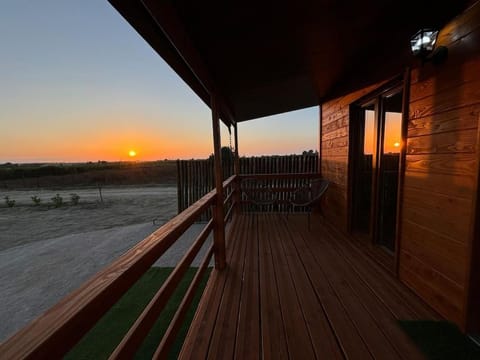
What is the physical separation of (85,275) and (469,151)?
4.26 m

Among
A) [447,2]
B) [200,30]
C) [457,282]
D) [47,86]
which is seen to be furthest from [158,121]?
[457,282]

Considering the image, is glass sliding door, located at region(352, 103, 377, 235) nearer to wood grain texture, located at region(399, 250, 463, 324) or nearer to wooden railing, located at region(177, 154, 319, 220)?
wood grain texture, located at region(399, 250, 463, 324)

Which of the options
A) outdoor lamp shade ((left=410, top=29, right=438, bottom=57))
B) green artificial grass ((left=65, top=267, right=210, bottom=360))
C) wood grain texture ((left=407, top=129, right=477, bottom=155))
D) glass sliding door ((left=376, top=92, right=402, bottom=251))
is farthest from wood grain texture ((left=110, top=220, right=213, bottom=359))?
glass sliding door ((left=376, top=92, right=402, bottom=251))

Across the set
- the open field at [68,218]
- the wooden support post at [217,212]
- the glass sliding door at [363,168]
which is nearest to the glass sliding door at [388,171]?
the glass sliding door at [363,168]

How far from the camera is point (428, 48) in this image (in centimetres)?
156

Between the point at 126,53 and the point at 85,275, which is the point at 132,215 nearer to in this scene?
the point at 85,275

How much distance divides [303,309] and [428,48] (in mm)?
2047

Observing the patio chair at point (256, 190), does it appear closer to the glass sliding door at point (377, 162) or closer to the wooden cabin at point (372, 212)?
the glass sliding door at point (377, 162)

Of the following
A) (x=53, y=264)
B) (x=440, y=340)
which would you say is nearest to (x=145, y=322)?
(x=440, y=340)

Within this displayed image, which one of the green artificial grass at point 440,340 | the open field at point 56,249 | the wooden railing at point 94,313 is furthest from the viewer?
the open field at point 56,249

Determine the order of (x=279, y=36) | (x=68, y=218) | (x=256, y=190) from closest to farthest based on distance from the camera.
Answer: (x=279, y=36) → (x=256, y=190) → (x=68, y=218)

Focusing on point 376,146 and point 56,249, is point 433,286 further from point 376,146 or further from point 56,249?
point 56,249

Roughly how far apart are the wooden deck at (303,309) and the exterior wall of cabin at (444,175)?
0.25 m

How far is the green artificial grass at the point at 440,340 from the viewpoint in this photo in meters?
1.26
